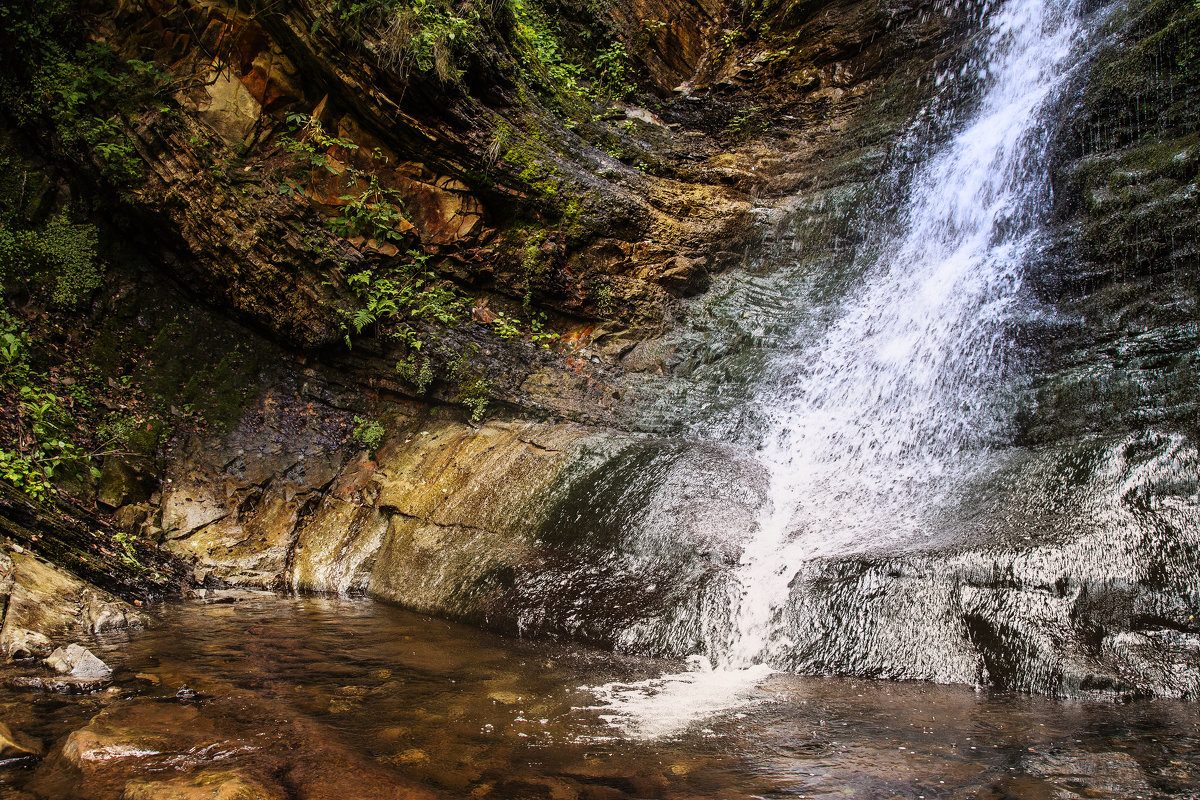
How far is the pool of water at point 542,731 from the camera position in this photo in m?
2.41

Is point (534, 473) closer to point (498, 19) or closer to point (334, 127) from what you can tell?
point (334, 127)

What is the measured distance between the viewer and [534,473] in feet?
22.6

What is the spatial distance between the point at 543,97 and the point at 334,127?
136 inches

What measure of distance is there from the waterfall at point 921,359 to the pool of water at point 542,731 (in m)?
1.21

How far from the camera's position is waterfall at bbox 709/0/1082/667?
541 cm

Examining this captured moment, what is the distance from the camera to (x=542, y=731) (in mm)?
3018

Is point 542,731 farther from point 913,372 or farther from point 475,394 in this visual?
point 913,372

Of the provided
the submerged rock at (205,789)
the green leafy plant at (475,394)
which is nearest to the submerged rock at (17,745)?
the submerged rock at (205,789)

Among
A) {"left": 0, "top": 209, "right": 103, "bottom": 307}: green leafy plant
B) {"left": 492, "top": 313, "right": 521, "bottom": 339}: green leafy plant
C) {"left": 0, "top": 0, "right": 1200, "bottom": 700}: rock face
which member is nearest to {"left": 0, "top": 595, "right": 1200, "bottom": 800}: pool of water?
{"left": 0, "top": 0, "right": 1200, "bottom": 700}: rock face

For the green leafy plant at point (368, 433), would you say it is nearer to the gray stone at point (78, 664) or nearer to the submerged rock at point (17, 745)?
the gray stone at point (78, 664)

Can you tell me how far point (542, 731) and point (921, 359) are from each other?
20.0 feet

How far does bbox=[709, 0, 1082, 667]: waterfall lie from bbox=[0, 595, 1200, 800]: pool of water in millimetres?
1215

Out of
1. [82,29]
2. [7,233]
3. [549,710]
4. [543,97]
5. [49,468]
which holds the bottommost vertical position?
[549,710]

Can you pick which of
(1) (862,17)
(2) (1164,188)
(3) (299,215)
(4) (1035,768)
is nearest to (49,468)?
(3) (299,215)
